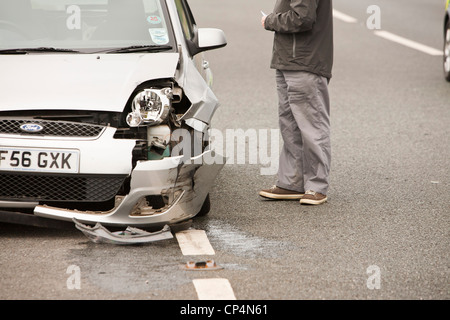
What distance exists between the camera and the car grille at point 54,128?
5.83 metres

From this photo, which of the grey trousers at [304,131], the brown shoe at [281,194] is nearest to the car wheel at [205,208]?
Result: the brown shoe at [281,194]

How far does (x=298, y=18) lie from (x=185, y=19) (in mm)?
905

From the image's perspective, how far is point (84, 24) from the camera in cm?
683

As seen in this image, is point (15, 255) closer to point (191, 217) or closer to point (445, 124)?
point (191, 217)

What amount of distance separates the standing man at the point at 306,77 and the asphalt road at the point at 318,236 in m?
0.31

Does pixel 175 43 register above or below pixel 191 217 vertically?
above

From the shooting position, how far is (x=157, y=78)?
20.0 ft

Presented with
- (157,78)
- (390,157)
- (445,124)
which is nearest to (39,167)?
(157,78)

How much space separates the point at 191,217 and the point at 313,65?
5.24ft

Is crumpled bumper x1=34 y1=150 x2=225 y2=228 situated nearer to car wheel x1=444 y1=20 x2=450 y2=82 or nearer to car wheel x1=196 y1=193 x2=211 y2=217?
car wheel x1=196 y1=193 x2=211 y2=217

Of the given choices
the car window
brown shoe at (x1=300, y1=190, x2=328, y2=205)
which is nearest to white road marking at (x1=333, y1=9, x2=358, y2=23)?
the car window
